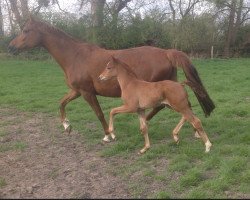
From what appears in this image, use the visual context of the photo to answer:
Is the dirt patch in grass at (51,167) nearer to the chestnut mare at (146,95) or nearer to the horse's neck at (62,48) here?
the chestnut mare at (146,95)

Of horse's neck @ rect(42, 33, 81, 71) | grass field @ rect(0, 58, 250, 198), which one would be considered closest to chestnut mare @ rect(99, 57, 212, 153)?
grass field @ rect(0, 58, 250, 198)

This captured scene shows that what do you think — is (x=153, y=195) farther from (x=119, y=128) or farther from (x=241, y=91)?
(x=241, y=91)

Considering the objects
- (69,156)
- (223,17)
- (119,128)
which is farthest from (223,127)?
(223,17)

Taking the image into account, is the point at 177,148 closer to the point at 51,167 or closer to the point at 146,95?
the point at 146,95

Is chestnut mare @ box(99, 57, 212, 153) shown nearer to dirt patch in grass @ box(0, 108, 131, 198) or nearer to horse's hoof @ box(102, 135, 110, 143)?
horse's hoof @ box(102, 135, 110, 143)

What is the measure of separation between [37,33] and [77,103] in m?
3.76

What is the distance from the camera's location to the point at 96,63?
24.8 feet

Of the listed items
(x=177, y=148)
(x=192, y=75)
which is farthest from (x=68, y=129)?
(x=192, y=75)

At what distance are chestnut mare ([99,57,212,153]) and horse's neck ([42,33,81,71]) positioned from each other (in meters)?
1.33

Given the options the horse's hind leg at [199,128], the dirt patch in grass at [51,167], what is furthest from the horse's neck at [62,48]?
the horse's hind leg at [199,128]

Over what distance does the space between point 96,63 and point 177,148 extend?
2.24 meters

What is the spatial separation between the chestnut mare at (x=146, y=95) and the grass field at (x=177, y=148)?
370 mm

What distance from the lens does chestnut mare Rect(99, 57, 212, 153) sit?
6.31 metres

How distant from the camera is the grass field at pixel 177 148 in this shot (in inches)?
195
